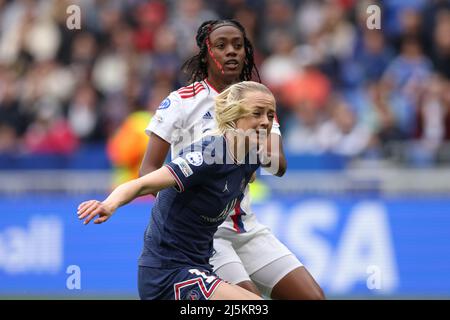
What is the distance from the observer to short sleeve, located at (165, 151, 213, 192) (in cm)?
543

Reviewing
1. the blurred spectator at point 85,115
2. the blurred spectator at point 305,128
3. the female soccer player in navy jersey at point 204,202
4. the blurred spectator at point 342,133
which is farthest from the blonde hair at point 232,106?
the blurred spectator at point 85,115

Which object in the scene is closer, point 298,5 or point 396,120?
point 396,120

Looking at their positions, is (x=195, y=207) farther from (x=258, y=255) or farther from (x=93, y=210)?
(x=258, y=255)

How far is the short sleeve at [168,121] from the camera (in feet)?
20.9

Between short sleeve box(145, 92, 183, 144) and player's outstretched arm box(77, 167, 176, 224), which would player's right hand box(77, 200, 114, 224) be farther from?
short sleeve box(145, 92, 183, 144)

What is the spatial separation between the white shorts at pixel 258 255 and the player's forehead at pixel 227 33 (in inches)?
47.6

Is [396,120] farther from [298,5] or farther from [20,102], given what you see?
[20,102]

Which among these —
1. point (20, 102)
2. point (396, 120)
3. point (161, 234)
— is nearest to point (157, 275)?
point (161, 234)

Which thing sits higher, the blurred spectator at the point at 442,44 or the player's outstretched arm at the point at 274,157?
the blurred spectator at the point at 442,44

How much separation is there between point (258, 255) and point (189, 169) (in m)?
1.36

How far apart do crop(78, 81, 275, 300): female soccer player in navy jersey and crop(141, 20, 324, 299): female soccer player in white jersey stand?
1.87 ft

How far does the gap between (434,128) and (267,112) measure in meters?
7.37

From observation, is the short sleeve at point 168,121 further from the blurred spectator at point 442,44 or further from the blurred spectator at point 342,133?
the blurred spectator at point 442,44

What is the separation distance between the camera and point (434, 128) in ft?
41.7
